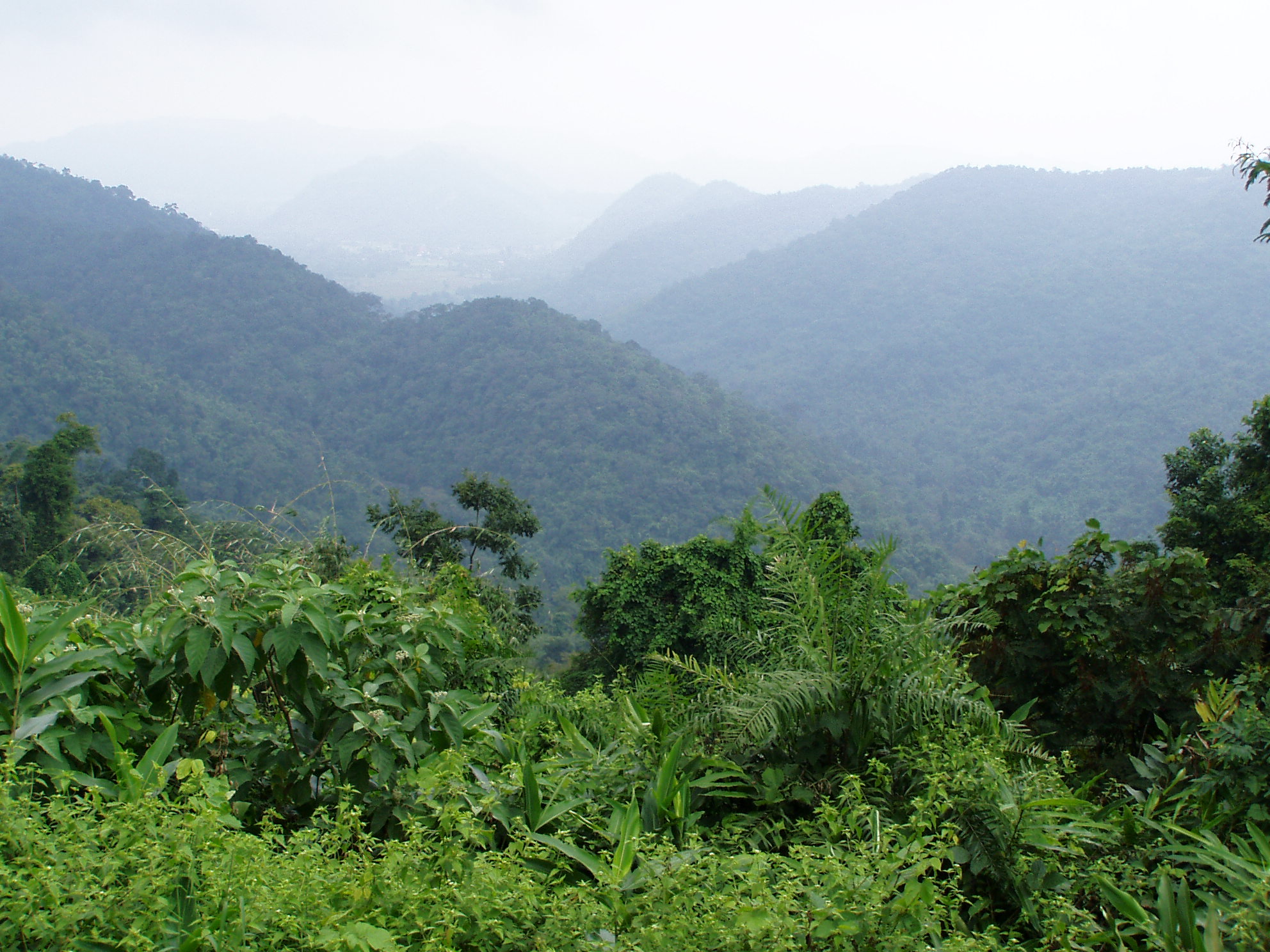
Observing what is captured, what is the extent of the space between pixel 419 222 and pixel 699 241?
59644mm

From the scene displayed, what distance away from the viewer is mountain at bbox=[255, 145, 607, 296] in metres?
119

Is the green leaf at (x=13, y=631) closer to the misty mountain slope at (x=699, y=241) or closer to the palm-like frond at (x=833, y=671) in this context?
the palm-like frond at (x=833, y=671)

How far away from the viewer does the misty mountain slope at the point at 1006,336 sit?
57.8 meters

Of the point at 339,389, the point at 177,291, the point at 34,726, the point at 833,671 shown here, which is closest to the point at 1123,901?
the point at 833,671

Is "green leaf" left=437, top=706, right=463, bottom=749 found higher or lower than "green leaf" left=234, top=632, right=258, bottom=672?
lower

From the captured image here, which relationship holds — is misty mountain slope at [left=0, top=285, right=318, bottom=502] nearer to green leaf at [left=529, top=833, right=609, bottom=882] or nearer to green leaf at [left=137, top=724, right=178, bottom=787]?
green leaf at [left=137, top=724, right=178, bottom=787]

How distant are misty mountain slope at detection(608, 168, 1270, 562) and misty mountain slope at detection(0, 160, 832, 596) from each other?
61.8 ft

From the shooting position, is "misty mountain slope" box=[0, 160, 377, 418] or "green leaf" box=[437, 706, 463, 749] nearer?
"green leaf" box=[437, 706, 463, 749]

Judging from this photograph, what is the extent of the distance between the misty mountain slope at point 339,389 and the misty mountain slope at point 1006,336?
61.8 feet

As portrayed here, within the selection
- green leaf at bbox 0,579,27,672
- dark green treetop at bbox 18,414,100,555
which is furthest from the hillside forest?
dark green treetop at bbox 18,414,100,555

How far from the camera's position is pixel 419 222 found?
5960 inches

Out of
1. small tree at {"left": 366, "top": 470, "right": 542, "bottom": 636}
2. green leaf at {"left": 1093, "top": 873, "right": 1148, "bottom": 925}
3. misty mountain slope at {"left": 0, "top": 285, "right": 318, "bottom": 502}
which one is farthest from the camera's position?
misty mountain slope at {"left": 0, "top": 285, "right": 318, "bottom": 502}

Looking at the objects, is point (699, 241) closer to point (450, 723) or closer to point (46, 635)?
point (450, 723)

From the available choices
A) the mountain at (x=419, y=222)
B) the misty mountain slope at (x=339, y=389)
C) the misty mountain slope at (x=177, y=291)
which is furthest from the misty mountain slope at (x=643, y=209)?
the misty mountain slope at (x=339, y=389)
